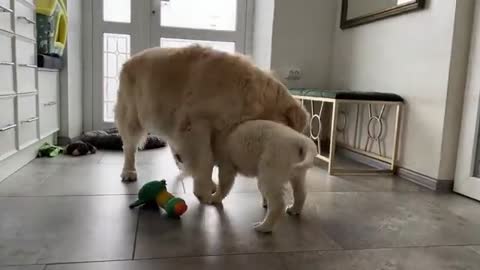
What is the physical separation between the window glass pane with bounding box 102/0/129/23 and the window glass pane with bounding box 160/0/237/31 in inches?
13.0

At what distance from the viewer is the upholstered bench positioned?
2.61 metres

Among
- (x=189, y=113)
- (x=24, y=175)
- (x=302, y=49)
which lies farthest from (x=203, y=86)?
(x=302, y=49)

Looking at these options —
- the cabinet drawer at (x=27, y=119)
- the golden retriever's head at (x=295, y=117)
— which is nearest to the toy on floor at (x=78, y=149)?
the cabinet drawer at (x=27, y=119)

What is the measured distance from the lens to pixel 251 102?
1.77 m

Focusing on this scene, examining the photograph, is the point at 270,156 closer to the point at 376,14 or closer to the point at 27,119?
the point at 27,119

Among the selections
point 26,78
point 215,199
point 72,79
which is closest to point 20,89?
point 26,78

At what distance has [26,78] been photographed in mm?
2504

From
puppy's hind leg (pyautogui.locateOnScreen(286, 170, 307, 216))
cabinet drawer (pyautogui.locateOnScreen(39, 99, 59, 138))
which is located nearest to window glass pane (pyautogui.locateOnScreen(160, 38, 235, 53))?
cabinet drawer (pyautogui.locateOnScreen(39, 99, 59, 138))

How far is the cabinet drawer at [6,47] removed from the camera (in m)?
2.12

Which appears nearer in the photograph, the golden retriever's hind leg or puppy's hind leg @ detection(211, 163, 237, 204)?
puppy's hind leg @ detection(211, 163, 237, 204)

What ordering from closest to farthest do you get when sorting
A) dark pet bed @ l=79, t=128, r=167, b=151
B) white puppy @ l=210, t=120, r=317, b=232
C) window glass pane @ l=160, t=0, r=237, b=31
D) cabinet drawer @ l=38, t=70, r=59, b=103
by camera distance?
white puppy @ l=210, t=120, r=317, b=232, cabinet drawer @ l=38, t=70, r=59, b=103, dark pet bed @ l=79, t=128, r=167, b=151, window glass pane @ l=160, t=0, r=237, b=31

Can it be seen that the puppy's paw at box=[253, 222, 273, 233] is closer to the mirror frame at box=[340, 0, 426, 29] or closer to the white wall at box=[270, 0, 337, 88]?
the mirror frame at box=[340, 0, 426, 29]

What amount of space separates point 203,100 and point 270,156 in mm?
512

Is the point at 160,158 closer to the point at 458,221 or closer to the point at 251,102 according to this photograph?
the point at 251,102
